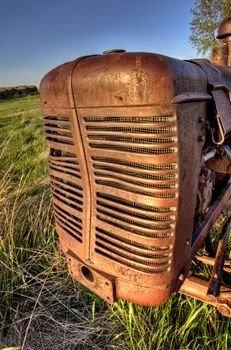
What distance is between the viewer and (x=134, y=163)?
3.75ft

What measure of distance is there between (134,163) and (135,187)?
90 mm

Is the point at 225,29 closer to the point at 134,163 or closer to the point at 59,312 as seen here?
the point at 134,163

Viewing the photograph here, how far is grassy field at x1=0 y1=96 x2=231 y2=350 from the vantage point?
1.67 metres

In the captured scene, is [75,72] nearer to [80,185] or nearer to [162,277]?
[80,185]

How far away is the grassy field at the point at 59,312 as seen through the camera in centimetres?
167

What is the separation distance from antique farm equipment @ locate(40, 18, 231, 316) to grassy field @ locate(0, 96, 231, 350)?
1.14 ft

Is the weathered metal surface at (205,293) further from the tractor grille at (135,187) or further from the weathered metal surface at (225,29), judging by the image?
the weathered metal surface at (225,29)

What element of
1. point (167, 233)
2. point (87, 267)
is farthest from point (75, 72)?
point (87, 267)

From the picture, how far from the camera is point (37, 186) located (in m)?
3.24

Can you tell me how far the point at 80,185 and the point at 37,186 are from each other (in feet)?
6.61

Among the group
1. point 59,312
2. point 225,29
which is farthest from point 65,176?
point 225,29

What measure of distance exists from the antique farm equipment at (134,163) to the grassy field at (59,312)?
0.35 meters

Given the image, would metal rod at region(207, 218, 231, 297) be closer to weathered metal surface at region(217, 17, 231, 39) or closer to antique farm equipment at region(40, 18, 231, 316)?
antique farm equipment at region(40, 18, 231, 316)

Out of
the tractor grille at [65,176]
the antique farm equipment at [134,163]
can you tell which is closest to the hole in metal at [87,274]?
the antique farm equipment at [134,163]
